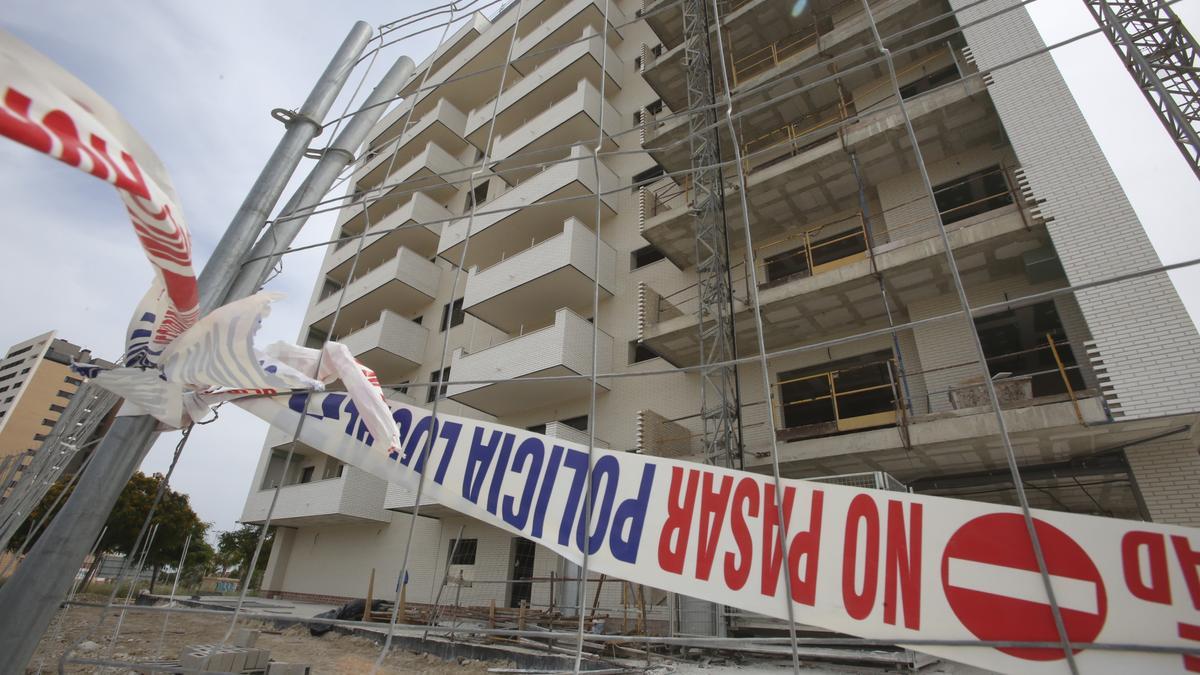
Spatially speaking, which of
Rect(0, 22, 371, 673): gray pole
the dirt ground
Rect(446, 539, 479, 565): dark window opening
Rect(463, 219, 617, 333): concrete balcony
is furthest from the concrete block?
Rect(463, 219, 617, 333): concrete balcony

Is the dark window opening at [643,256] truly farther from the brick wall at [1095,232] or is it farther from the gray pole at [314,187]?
the gray pole at [314,187]

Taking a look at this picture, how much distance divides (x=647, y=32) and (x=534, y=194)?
6632mm

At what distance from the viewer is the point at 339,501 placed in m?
15.1

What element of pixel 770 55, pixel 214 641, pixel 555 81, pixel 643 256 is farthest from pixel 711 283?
pixel 214 641

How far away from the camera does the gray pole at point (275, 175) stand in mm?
3570

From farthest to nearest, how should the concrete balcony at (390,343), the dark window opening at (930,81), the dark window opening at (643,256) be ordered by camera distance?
the concrete balcony at (390,343)
the dark window opening at (643,256)
the dark window opening at (930,81)

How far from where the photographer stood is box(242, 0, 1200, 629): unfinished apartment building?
692 centimetres

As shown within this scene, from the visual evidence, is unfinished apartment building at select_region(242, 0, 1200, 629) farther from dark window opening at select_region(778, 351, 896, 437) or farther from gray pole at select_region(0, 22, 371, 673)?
gray pole at select_region(0, 22, 371, 673)

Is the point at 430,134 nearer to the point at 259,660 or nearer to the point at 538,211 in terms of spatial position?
the point at 538,211

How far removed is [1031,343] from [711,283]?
5.55 metres

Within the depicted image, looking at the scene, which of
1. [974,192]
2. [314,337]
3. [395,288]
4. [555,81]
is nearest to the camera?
[974,192]

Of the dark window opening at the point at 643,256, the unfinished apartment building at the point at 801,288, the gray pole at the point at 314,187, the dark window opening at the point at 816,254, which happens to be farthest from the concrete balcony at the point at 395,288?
the gray pole at the point at 314,187

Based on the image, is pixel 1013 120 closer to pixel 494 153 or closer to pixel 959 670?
pixel 959 670

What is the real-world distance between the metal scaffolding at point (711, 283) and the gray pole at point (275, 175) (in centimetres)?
597
